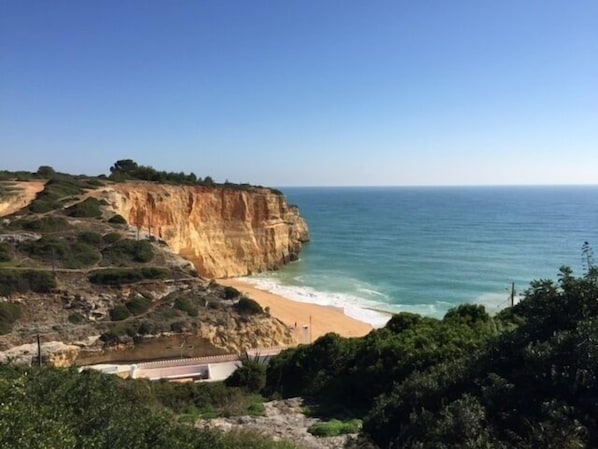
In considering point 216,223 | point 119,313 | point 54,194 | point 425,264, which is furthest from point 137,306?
point 425,264

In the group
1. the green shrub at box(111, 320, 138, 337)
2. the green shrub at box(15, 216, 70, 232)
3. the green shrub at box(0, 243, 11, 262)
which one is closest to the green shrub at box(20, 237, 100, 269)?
the green shrub at box(0, 243, 11, 262)

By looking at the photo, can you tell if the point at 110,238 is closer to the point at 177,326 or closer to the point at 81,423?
the point at 177,326

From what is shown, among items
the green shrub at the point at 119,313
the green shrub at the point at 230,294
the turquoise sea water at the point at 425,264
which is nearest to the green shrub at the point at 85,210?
the green shrub at the point at 119,313

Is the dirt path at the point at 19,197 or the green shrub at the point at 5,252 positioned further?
the dirt path at the point at 19,197

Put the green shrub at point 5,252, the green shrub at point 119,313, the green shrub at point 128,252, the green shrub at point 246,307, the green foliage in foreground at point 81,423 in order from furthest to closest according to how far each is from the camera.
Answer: the green shrub at point 128,252, the green shrub at point 5,252, the green shrub at point 246,307, the green shrub at point 119,313, the green foliage in foreground at point 81,423

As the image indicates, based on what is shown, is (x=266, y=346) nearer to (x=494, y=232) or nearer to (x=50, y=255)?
(x=50, y=255)

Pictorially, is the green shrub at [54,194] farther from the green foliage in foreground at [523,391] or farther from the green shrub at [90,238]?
the green foliage in foreground at [523,391]

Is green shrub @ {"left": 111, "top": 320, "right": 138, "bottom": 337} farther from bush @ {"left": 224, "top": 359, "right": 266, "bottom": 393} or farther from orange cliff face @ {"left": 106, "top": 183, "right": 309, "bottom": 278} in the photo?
orange cliff face @ {"left": 106, "top": 183, "right": 309, "bottom": 278}
